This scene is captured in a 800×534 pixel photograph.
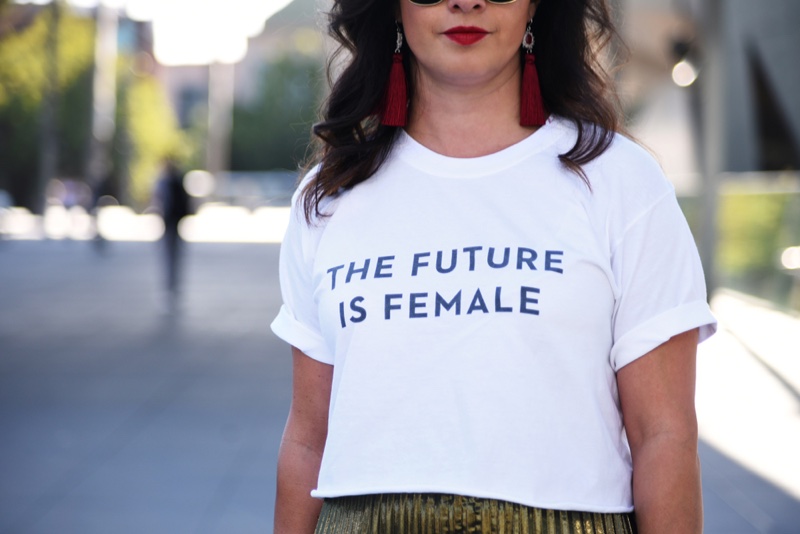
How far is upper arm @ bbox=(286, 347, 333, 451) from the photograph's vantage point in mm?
2061

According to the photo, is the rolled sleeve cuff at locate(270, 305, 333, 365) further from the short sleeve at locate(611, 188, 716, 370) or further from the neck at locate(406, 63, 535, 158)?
the short sleeve at locate(611, 188, 716, 370)

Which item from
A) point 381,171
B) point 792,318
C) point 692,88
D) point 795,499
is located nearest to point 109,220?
point 692,88

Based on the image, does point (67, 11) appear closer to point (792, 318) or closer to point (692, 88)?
point (692, 88)

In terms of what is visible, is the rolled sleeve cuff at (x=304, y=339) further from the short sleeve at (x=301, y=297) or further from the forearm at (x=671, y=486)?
the forearm at (x=671, y=486)

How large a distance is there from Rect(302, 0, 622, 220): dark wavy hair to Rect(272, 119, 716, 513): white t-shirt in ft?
0.31

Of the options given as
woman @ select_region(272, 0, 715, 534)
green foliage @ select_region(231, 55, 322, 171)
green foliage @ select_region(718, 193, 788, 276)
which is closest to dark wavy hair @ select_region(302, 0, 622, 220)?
woman @ select_region(272, 0, 715, 534)

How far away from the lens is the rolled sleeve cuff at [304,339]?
204cm

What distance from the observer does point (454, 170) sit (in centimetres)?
196

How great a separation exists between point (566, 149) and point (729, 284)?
13370mm

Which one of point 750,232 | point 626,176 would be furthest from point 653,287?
point 750,232

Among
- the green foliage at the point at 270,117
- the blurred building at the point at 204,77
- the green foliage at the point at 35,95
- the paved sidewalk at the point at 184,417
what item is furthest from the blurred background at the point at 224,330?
the blurred building at the point at 204,77

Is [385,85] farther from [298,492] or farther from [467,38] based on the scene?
[298,492]

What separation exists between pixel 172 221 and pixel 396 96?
13582 millimetres

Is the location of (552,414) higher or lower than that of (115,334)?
higher
